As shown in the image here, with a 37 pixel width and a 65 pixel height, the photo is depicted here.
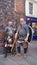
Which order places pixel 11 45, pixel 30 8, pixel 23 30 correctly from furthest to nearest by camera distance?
pixel 30 8 < pixel 11 45 < pixel 23 30

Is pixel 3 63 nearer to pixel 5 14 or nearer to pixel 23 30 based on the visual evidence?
pixel 23 30

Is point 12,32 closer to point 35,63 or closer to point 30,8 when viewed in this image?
point 35,63

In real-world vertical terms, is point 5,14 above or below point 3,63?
above

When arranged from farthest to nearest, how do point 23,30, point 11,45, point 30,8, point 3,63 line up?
point 30,8
point 11,45
point 23,30
point 3,63

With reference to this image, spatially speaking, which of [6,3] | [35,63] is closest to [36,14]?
[6,3]

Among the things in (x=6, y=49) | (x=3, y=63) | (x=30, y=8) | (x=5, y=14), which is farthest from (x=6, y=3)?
(x=30, y=8)

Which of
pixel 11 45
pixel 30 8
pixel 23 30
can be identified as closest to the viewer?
pixel 23 30

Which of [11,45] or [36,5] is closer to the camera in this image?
[11,45]

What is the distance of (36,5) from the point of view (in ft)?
82.8

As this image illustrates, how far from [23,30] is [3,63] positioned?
1.63 meters

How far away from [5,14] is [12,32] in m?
0.87

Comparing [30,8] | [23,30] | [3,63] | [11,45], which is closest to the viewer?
[3,63]

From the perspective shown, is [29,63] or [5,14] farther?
[5,14]

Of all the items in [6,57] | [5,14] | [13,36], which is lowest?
[6,57]
